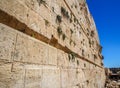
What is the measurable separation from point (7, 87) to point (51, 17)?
186cm

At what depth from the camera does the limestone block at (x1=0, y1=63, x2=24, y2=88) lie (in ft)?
5.22

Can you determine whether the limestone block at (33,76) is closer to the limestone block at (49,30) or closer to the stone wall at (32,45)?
the stone wall at (32,45)

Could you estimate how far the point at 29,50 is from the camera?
2139 mm

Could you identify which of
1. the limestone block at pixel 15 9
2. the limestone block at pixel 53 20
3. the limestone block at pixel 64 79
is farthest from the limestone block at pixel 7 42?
the limestone block at pixel 64 79

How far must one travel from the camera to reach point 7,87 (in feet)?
5.33

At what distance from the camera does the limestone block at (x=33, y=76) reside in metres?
2.03

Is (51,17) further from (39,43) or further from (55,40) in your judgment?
(39,43)

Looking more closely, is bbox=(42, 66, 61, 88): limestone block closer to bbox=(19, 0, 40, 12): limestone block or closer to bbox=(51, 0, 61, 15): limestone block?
bbox=(19, 0, 40, 12): limestone block

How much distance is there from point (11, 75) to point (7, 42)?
1.41ft

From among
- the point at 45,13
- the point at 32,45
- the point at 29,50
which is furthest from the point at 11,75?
the point at 45,13

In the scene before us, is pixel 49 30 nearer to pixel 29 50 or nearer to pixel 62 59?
pixel 29 50

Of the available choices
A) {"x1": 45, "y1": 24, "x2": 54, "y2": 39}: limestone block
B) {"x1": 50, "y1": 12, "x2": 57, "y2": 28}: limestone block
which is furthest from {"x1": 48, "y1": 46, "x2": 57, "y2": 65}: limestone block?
{"x1": 50, "y1": 12, "x2": 57, "y2": 28}: limestone block

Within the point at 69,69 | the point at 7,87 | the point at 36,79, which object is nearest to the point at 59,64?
the point at 69,69

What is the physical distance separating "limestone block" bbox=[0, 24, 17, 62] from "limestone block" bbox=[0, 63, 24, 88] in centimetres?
11
